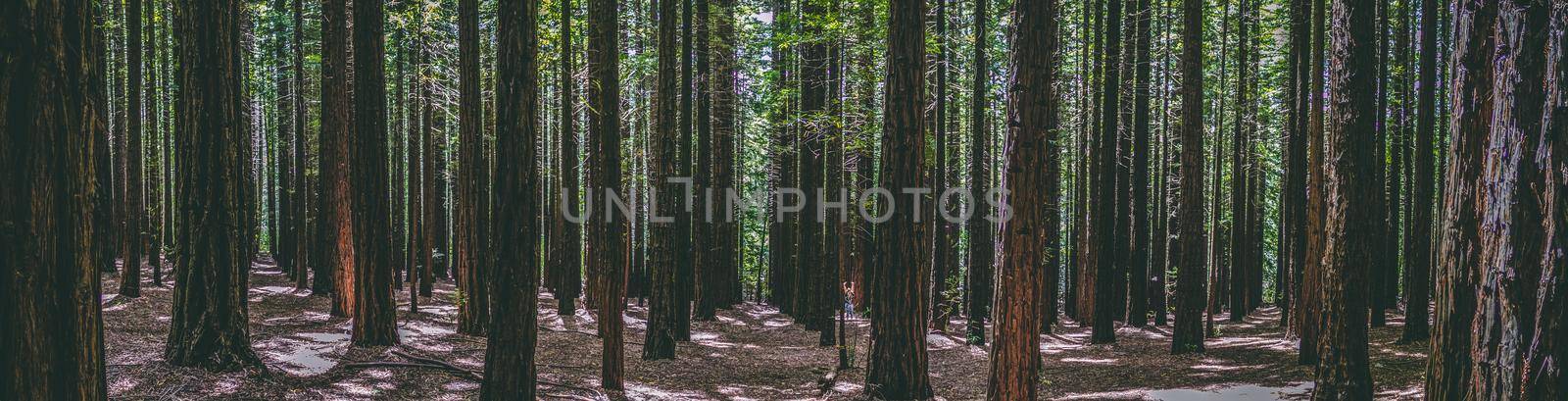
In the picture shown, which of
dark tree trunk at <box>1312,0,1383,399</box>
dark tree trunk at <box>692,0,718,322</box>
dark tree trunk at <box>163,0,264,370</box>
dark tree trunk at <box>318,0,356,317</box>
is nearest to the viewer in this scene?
dark tree trunk at <box>163,0,264,370</box>

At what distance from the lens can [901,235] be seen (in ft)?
30.8

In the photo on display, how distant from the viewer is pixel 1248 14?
60.2 ft

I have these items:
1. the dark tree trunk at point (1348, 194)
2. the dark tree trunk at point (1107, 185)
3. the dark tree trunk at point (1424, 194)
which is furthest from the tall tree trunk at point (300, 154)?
the dark tree trunk at point (1424, 194)

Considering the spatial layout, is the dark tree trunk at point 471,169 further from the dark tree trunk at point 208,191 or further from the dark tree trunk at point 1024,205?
the dark tree trunk at point 1024,205

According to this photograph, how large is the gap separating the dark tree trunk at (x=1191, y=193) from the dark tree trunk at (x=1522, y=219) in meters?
10.2

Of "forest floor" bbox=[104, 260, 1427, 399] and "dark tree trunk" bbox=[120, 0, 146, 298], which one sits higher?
"dark tree trunk" bbox=[120, 0, 146, 298]

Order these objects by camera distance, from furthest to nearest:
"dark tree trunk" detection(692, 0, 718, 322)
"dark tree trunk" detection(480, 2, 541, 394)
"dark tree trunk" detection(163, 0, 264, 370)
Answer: "dark tree trunk" detection(692, 0, 718, 322) → "dark tree trunk" detection(163, 0, 264, 370) → "dark tree trunk" detection(480, 2, 541, 394)

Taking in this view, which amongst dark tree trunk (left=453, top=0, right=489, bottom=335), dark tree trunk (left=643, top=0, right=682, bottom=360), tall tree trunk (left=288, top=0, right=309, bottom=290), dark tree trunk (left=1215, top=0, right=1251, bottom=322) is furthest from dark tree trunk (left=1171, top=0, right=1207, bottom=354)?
tall tree trunk (left=288, top=0, right=309, bottom=290)

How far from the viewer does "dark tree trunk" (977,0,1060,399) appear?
7.05m

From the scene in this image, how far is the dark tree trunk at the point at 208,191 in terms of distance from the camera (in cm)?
759

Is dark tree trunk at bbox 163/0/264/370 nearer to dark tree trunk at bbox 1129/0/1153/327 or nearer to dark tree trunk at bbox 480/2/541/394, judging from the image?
dark tree trunk at bbox 480/2/541/394

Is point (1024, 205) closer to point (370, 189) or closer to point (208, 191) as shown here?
point (208, 191)

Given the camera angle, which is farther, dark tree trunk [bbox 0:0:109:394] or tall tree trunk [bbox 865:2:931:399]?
tall tree trunk [bbox 865:2:931:399]

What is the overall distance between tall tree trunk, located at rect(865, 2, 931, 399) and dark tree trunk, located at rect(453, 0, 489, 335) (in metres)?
5.51
